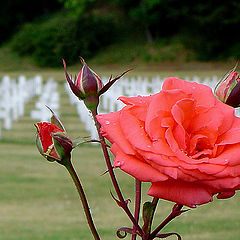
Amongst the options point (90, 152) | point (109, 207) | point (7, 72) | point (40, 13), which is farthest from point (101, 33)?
point (109, 207)

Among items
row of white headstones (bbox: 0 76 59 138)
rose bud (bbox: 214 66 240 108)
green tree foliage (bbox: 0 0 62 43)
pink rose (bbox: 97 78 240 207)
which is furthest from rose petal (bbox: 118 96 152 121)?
green tree foliage (bbox: 0 0 62 43)

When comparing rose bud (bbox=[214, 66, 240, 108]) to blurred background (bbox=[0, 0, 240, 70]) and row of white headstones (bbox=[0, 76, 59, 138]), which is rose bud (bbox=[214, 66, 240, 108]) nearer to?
row of white headstones (bbox=[0, 76, 59, 138])

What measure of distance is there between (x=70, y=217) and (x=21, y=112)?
22.8 feet

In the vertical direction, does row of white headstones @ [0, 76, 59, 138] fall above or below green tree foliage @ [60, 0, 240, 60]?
above

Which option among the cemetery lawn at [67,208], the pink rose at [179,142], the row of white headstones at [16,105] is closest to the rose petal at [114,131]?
the pink rose at [179,142]

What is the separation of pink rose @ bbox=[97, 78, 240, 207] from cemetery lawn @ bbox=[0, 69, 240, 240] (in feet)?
11.6

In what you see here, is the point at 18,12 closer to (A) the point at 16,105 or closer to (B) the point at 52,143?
(A) the point at 16,105

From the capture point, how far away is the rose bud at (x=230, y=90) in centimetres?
64

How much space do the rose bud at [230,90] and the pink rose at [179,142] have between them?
0.19 feet

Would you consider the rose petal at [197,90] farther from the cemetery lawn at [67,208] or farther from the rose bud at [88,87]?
the cemetery lawn at [67,208]

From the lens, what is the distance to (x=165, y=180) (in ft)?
1.62

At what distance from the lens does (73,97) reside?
43.8ft

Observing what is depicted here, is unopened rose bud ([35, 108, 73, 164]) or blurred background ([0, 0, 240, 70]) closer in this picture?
unopened rose bud ([35, 108, 73, 164])

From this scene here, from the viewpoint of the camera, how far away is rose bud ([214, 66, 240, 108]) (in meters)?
0.64
